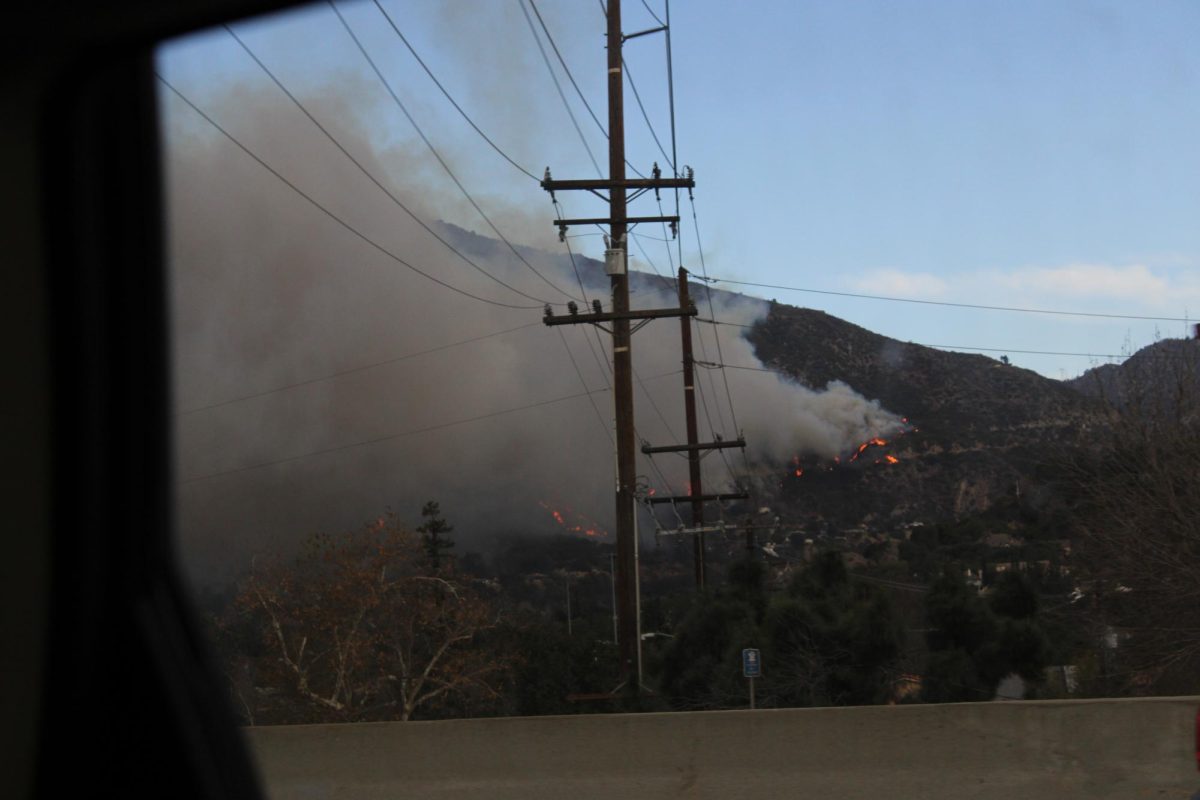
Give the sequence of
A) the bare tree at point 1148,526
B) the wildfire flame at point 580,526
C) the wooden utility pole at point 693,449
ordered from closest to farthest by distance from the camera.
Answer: the bare tree at point 1148,526
the wooden utility pole at point 693,449
the wildfire flame at point 580,526

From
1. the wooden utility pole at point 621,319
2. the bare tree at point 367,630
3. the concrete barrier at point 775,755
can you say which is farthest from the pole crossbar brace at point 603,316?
the concrete barrier at point 775,755

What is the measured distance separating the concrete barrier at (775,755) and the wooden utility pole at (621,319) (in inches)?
542

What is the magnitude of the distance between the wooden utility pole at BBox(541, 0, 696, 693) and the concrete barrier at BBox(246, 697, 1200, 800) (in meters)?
13.8

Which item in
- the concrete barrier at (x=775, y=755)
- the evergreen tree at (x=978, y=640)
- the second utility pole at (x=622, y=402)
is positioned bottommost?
the evergreen tree at (x=978, y=640)

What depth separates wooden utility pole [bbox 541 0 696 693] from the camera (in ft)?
73.5

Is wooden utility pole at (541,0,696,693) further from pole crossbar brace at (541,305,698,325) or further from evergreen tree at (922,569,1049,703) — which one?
evergreen tree at (922,569,1049,703)

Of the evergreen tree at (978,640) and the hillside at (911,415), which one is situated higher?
the hillside at (911,415)

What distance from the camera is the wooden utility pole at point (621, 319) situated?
2241 cm

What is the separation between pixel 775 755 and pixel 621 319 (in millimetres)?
15390

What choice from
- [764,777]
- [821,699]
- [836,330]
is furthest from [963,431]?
[764,777]

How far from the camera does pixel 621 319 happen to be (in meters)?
23.0

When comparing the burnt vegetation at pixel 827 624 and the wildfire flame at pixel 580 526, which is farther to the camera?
the wildfire flame at pixel 580 526

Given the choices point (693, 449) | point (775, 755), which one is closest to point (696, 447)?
point (693, 449)

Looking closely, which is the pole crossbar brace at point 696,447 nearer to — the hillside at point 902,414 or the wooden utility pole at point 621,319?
the wooden utility pole at point 621,319
